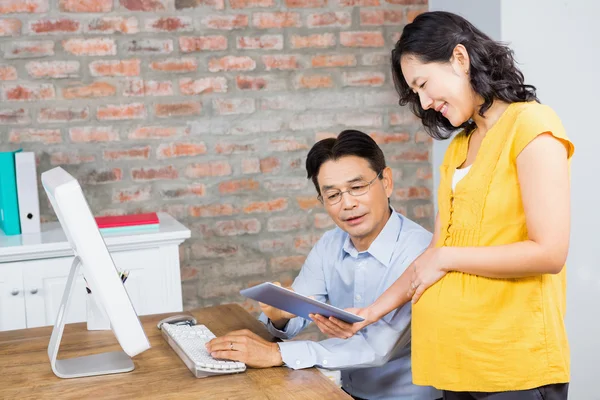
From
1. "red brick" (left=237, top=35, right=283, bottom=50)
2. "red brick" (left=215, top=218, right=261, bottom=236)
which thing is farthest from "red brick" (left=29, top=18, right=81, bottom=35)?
"red brick" (left=215, top=218, right=261, bottom=236)

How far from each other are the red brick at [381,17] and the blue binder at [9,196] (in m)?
1.60

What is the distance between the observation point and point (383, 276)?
1.92m

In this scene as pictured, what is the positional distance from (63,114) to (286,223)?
3.42ft

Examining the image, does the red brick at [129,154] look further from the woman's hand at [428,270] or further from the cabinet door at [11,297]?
the woman's hand at [428,270]

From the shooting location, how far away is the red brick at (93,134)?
3031 millimetres

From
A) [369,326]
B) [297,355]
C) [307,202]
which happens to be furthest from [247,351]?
[307,202]

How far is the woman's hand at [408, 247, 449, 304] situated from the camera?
1.56m

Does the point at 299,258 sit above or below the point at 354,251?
below

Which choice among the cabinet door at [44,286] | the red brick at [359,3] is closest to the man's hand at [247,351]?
the cabinet door at [44,286]

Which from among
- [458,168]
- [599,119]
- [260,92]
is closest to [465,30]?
[458,168]

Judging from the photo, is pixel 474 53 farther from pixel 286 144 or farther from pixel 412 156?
pixel 412 156

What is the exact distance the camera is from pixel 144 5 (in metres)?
3.05

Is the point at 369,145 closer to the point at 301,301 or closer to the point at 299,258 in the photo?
the point at 301,301

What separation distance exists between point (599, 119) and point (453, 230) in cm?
133
